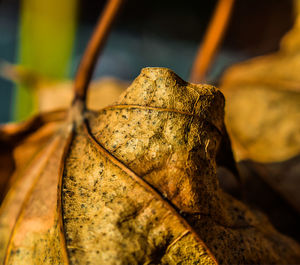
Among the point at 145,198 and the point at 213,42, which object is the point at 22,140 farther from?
the point at 213,42

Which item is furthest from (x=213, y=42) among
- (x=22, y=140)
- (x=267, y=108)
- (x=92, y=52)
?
(x=22, y=140)

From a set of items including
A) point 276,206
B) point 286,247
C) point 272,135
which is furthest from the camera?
point 272,135

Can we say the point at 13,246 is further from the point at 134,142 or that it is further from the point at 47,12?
the point at 47,12

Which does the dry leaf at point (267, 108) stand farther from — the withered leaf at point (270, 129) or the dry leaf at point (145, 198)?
the dry leaf at point (145, 198)

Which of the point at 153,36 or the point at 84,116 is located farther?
the point at 153,36

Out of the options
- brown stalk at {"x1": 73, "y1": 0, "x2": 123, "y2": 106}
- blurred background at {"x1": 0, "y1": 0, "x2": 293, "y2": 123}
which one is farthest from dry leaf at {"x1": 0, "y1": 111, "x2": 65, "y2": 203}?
blurred background at {"x1": 0, "y1": 0, "x2": 293, "y2": 123}

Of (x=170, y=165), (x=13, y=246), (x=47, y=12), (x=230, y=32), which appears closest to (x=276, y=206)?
(x=170, y=165)
